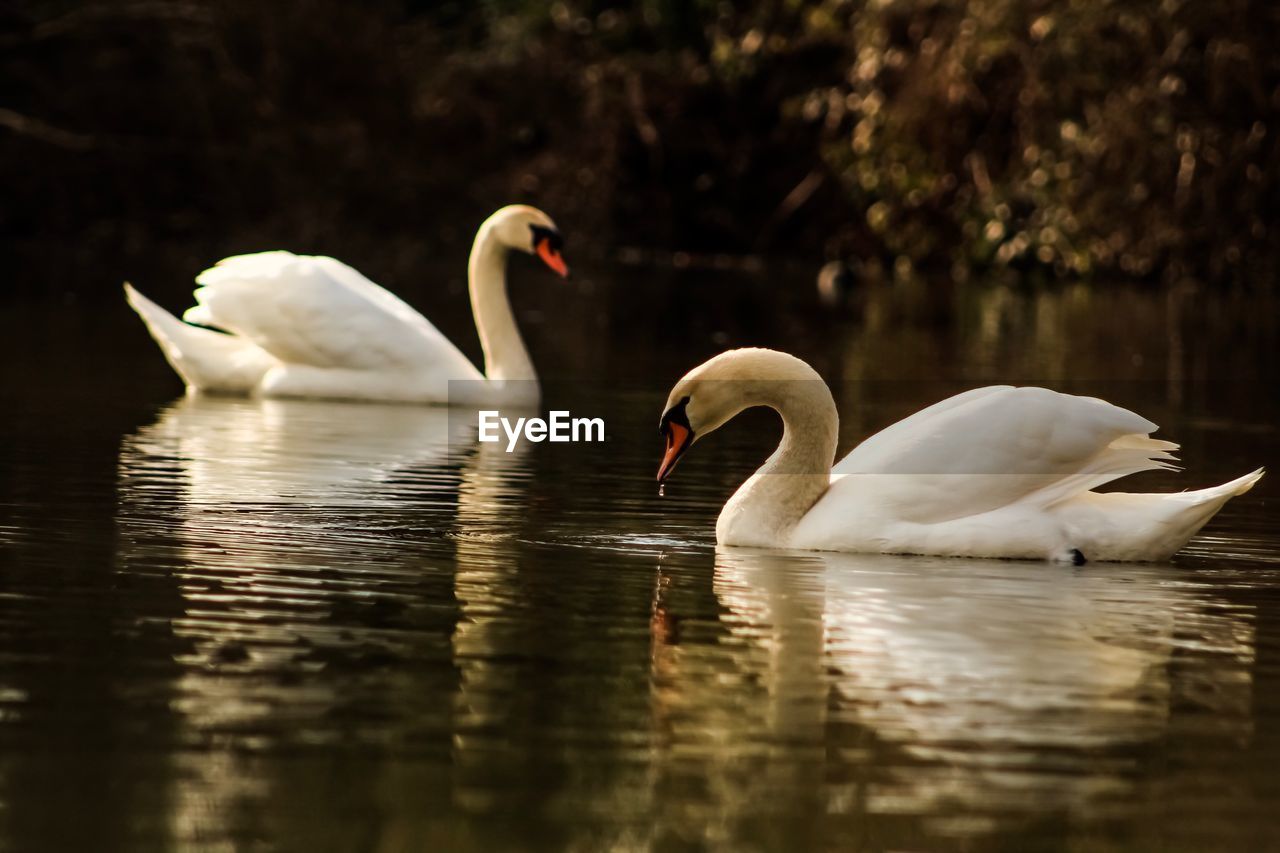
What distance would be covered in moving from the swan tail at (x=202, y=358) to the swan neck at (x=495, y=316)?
1.26 meters

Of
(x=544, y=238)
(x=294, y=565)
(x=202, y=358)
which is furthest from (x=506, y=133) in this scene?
(x=294, y=565)

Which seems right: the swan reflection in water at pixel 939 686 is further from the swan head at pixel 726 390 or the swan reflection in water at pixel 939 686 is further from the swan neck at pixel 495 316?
the swan neck at pixel 495 316

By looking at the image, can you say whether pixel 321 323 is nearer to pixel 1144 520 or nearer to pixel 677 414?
pixel 677 414

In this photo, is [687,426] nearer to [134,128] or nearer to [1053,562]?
[1053,562]

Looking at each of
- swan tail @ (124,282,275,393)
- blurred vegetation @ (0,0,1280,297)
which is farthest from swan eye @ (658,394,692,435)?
blurred vegetation @ (0,0,1280,297)

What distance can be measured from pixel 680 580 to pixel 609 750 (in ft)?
7.95

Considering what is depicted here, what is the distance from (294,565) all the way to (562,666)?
172 centimetres

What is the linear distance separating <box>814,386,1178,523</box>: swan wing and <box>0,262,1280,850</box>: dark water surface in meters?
0.22

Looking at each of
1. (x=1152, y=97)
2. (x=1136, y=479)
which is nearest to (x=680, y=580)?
(x=1136, y=479)

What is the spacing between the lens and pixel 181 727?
17.3ft

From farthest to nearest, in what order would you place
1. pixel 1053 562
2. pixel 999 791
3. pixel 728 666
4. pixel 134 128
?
1. pixel 134 128
2. pixel 1053 562
3. pixel 728 666
4. pixel 999 791

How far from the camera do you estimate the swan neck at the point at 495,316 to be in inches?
551

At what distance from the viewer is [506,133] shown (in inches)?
1352

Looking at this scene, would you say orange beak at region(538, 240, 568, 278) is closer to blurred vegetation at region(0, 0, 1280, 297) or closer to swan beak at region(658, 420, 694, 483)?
swan beak at region(658, 420, 694, 483)
